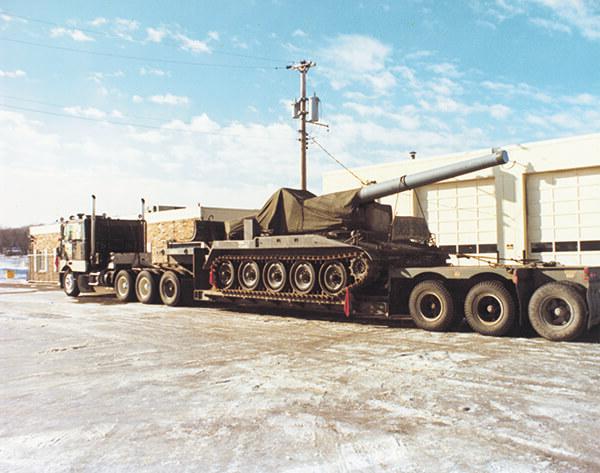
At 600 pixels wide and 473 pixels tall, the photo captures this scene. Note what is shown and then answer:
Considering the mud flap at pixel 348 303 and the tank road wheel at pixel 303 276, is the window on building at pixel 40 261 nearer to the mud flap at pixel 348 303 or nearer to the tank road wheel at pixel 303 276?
the tank road wheel at pixel 303 276

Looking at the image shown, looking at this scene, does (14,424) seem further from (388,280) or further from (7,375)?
(388,280)

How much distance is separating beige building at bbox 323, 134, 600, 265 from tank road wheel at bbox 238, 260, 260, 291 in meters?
6.94

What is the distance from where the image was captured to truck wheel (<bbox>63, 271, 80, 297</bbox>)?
66.2 ft

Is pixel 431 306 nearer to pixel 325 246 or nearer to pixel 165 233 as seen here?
pixel 325 246

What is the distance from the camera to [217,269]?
14.7 meters

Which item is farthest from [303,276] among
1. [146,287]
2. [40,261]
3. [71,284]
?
[40,261]

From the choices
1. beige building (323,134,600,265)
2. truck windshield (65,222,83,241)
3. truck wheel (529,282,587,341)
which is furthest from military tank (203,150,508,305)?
truck windshield (65,222,83,241)

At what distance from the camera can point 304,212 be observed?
13.2m

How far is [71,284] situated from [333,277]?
12.1 metres

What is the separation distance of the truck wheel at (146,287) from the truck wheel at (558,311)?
36.5 ft

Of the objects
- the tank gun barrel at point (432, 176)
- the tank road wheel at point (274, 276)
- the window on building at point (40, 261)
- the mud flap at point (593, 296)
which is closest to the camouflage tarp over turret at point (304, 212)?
the tank gun barrel at point (432, 176)

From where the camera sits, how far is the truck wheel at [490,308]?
973 centimetres

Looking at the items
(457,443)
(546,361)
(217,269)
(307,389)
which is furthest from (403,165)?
(457,443)

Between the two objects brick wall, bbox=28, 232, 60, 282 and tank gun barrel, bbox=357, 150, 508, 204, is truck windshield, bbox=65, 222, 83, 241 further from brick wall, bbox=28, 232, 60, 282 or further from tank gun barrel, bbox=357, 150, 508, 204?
brick wall, bbox=28, 232, 60, 282
